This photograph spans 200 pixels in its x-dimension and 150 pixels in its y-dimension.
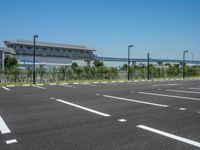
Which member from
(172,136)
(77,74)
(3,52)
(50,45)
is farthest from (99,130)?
(50,45)

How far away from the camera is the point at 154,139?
483 centimetres

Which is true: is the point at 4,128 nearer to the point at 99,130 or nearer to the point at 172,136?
the point at 99,130

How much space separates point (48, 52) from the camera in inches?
2709

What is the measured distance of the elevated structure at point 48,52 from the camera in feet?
208

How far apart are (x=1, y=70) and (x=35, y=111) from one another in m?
18.9

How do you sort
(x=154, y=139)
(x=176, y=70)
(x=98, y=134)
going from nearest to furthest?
1. (x=154, y=139)
2. (x=98, y=134)
3. (x=176, y=70)

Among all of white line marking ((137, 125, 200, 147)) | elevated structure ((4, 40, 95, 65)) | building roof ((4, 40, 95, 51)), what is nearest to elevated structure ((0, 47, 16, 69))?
elevated structure ((4, 40, 95, 65))

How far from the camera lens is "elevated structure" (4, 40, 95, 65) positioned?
6353cm

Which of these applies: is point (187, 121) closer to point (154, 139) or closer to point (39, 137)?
point (154, 139)

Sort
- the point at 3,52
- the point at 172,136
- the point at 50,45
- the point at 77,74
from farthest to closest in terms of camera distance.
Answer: the point at 50,45 < the point at 3,52 < the point at 77,74 < the point at 172,136

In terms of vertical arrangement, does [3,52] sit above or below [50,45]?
below

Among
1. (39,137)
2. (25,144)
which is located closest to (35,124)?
(39,137)

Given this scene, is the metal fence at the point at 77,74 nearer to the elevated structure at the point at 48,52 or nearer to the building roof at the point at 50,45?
the elevated structure at the point at 48,52

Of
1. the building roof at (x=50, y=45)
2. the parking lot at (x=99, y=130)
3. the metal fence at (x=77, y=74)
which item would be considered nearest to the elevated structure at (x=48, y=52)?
the building roof at (x=50, y=45)
